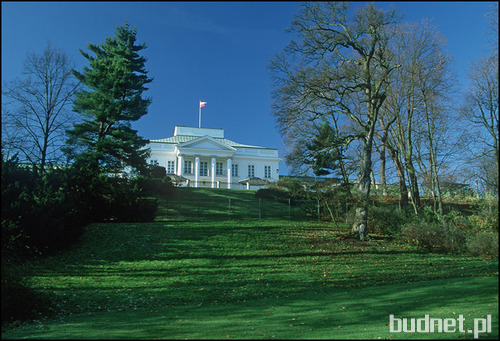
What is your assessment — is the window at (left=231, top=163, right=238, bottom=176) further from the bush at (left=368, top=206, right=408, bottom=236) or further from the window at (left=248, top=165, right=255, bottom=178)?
the bush at (left=368, top=206, right=408, bottom=236)

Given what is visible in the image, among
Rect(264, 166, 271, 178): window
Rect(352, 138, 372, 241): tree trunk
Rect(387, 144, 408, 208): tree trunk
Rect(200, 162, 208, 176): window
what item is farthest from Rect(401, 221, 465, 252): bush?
Rect(200, 162, 208, 176): window

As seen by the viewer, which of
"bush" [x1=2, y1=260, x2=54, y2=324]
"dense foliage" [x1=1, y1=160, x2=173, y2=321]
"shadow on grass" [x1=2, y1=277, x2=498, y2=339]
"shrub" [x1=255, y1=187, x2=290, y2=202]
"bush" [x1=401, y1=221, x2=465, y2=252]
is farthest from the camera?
"shrub" [x1=255, y1=187, x2=290, y2=202]

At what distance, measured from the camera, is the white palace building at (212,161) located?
47428 millimetres

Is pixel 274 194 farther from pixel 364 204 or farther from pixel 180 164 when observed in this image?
pixel 180 164

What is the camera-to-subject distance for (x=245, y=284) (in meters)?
12.6

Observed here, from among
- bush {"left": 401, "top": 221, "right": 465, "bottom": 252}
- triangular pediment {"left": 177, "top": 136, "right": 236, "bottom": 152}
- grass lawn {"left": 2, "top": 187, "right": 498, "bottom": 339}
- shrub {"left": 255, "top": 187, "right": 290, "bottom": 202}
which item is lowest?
grass lawn {"left": 2, "top": 187, "right": 498, "bottom": 339}

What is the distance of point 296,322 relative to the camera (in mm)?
7457

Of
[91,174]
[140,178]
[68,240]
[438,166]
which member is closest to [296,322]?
[68,240]

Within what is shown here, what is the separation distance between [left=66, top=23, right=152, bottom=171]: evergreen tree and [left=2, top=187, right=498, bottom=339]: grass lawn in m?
6.66

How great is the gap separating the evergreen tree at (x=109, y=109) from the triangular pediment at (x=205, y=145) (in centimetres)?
1982

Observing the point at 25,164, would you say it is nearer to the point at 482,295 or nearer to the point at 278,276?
the point at 278,276

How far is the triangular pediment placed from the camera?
4747 cm

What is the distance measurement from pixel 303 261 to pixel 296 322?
28.2 feet

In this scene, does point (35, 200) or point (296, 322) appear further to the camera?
point (35, 200)
